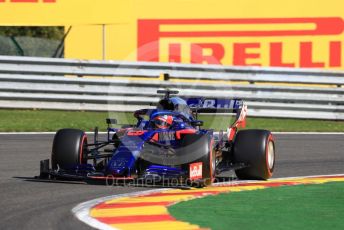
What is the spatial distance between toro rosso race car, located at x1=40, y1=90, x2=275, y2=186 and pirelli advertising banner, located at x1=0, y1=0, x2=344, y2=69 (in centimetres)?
962

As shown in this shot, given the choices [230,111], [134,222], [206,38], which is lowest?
[134,222]

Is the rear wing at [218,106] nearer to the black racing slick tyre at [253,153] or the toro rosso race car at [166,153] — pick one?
the toro rosso race car at [166,153]

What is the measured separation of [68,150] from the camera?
440 inches

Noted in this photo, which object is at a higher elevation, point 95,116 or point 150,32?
point 150,32

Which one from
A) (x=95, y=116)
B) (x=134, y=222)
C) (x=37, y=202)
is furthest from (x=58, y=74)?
(x=134, y=222)

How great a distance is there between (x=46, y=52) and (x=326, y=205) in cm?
1906

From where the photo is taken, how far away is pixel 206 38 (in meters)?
21.6

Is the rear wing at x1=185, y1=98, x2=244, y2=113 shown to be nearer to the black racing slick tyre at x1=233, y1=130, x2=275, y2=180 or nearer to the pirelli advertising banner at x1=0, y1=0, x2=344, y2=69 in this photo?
the black racing slick tyre at x1=233, y1=130, x2=275, y2=180

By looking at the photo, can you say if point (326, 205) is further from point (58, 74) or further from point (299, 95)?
point (58, 74)

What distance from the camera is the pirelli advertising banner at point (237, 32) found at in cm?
2156

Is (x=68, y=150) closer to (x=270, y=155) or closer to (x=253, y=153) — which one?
(x=253, y=153)

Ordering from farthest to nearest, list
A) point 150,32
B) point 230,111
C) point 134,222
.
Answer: point 150,32 < point 230,111 < point 134,222

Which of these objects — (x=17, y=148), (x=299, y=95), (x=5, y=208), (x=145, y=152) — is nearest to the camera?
(x=5, y=208)

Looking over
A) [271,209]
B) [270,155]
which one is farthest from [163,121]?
[271,209]
